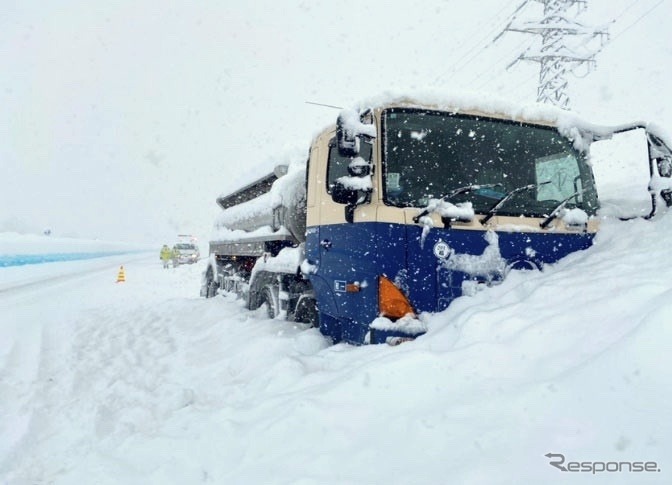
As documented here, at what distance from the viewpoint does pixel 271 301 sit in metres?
6.43

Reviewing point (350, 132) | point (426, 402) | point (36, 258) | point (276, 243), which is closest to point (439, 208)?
point (350, 132)

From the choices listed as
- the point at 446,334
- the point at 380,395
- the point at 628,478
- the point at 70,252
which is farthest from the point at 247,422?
the point at 70,252

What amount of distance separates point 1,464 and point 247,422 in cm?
173

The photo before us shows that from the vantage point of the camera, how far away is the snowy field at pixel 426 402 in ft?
7.43

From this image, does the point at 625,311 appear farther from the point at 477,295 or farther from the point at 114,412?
the point at 114,412

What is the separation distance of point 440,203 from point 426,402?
1653 millimetres

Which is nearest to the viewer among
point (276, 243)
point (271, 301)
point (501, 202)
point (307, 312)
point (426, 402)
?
point (426, 402)

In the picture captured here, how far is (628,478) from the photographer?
1.93 meters

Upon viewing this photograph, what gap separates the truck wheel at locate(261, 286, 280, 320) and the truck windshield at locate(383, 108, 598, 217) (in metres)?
2.81

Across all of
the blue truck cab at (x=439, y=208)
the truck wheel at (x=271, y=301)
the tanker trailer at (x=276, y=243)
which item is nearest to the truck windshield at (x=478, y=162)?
the blue truck cab at (x=439, y=208)

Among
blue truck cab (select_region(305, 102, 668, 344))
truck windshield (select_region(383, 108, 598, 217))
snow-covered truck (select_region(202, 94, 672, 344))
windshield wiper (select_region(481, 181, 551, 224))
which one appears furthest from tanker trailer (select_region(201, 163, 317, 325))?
windshield wiper (select_region(481, 181, 551, 224))

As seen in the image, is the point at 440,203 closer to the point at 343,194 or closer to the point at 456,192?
the point at 456,192

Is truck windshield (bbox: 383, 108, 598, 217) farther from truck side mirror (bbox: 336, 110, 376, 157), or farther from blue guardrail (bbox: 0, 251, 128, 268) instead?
blue guardrail (bbox: 0, 251, 128, 268)

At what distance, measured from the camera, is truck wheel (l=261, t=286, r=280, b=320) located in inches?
247
